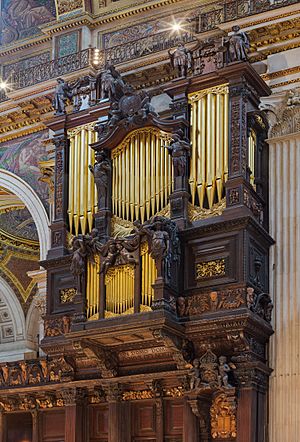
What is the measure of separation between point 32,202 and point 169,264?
4556 millimetres

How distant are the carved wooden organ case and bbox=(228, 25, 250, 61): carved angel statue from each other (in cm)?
20

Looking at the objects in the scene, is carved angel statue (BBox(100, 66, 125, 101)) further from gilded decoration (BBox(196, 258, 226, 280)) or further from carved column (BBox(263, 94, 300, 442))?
gilded decoration (BBox(196, 258, 226, 280))

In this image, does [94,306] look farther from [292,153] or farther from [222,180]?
[292,153]

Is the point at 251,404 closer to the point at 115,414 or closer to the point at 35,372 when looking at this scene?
the point at 115,414

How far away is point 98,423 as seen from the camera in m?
13.6

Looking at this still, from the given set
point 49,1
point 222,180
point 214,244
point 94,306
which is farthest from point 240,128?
point 49,1

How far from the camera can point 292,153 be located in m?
12.9

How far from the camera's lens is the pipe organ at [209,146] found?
12469mm

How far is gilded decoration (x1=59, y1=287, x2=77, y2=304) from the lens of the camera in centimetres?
1331

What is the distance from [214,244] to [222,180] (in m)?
0.80

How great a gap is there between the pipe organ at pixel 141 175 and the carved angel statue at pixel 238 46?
52.1 inches

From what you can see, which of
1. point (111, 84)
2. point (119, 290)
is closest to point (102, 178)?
point (111, 84)

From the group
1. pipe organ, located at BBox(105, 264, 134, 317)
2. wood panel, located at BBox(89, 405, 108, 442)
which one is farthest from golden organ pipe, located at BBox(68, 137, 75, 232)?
wood panel, located at BBox(89, 405, 108, 442)

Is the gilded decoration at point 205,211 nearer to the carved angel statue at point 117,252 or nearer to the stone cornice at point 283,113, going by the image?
the carved angel statue at point 117,252
